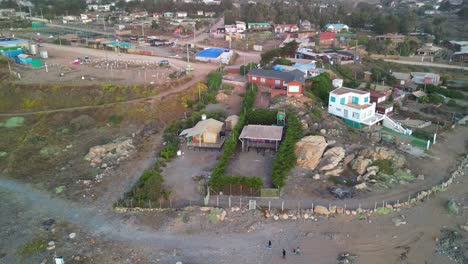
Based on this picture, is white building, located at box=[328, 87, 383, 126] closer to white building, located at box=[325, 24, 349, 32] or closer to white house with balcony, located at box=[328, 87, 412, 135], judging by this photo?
white house with balcony, located at box=[328, 87, 412, 135]

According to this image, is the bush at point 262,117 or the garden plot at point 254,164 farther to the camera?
the bush at point 262,117

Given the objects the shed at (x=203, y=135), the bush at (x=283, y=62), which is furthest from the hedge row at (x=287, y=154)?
the bush at (x=283, y=62)

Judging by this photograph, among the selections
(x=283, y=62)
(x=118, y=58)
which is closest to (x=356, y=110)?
(x=283, y=62)

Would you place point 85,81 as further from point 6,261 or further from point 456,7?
point 456,7

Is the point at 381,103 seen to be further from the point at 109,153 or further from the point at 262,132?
the point at 109,153

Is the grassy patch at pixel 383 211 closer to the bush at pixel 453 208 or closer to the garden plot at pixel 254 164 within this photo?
the bush at pixel 453 208

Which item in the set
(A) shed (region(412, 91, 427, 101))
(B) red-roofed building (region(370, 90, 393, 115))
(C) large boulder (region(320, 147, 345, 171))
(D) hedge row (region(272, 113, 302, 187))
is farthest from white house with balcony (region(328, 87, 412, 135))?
(A) shed (region(412, 91, 427, 101))
